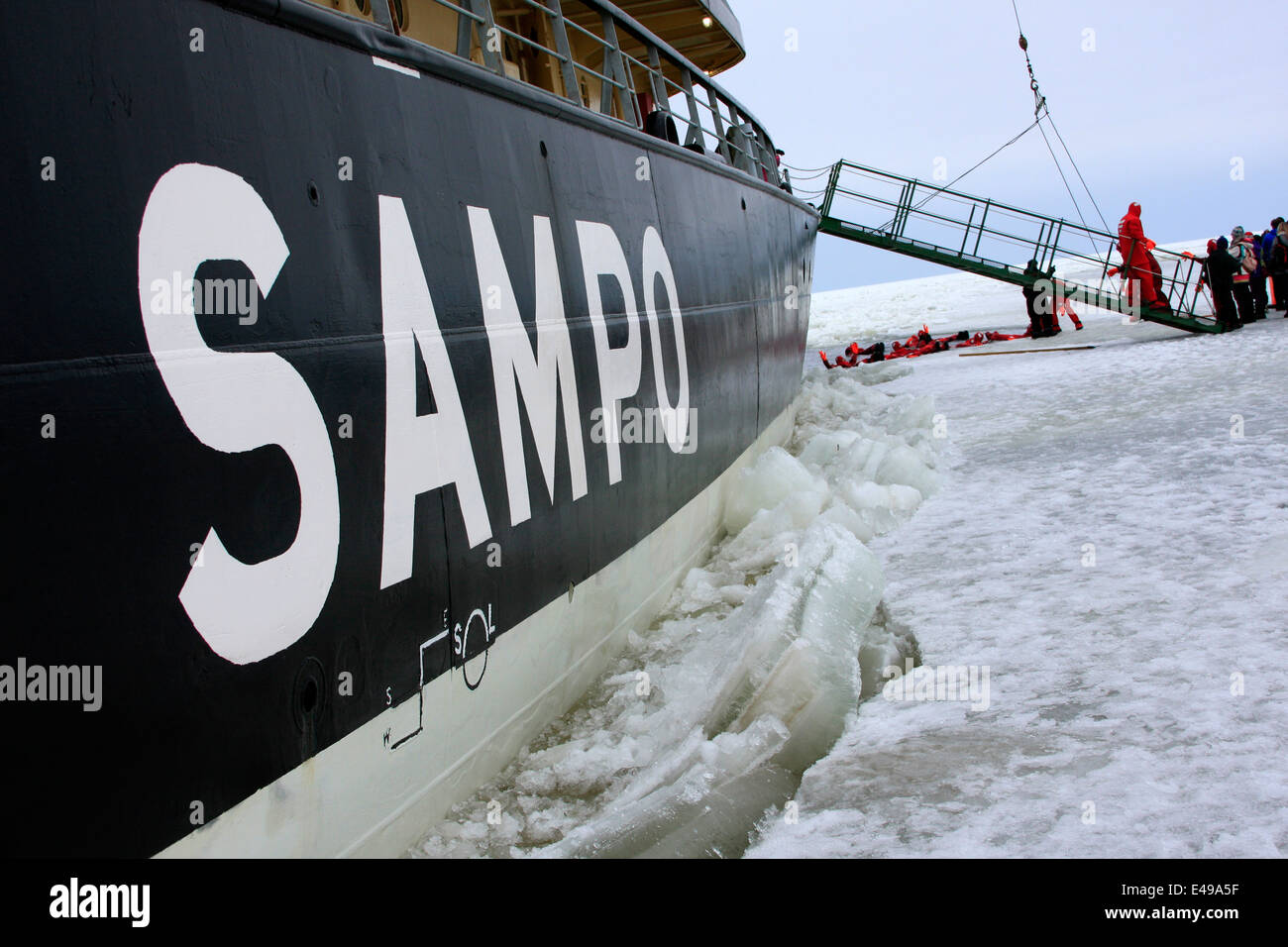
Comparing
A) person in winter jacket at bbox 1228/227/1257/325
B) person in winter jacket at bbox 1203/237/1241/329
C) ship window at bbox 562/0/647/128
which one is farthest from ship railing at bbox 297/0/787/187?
person in winter jacket at bbox 1228/227/1257/325

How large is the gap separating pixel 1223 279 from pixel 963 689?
13.7 meters

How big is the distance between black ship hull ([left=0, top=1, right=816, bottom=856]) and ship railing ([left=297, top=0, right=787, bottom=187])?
11.6 inches

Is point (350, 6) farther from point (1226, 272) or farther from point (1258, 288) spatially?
point (1258, 288)

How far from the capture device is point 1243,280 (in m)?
15.0

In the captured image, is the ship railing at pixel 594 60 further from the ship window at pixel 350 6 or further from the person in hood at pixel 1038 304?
the person in hood at pixel 1038 304

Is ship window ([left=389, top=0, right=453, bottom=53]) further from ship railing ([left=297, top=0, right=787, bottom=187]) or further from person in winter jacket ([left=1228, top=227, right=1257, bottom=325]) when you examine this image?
person in winter jacket ([left=1228, top=227, right=1257, bottom=325])

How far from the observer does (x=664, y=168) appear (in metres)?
5.48

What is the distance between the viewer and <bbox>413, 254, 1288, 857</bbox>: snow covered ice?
261 cm

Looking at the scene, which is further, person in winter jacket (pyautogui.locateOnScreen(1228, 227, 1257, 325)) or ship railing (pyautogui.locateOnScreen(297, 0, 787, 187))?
person in winter jacket (pyautogui.locateOnScreen(1228, 227, 1257, 325))

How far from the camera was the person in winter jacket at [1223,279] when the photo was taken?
46.9ft

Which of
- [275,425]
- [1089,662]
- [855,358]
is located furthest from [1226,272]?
[275,425]

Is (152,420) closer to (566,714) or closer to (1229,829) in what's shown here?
(566,714)

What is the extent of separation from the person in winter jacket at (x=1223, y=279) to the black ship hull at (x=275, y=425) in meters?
→ 13.4

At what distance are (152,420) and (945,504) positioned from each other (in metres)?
5.29
